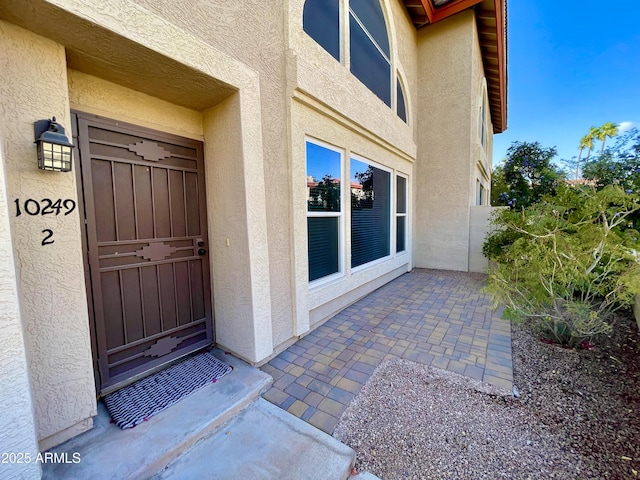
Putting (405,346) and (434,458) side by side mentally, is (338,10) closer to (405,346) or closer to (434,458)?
(405,346)

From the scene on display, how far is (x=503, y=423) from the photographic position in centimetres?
236

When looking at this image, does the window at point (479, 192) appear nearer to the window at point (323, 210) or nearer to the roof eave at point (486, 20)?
the roof eave at point (486, 20)

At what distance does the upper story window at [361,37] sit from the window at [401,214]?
2034 millimetres

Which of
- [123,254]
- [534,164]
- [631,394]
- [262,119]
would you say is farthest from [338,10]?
[534,164]

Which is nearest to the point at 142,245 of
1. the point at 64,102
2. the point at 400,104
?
the point at 64,102

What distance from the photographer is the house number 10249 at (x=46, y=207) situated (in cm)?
188

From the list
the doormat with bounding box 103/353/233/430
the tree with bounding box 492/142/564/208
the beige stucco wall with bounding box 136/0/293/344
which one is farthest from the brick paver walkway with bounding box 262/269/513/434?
the tree with bounding box 492/142/564/208

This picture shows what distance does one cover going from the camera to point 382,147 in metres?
6.25

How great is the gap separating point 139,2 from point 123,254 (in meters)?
2.24

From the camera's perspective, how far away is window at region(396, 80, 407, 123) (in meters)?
7.44

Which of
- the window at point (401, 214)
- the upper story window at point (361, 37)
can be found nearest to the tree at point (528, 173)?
the window at point (401, 214)

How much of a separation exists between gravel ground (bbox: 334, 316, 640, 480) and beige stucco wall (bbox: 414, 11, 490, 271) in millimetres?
5596

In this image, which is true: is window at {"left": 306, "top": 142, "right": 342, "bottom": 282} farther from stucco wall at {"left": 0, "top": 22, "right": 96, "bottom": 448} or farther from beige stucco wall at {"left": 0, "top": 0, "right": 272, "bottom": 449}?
stucco wall at {"left": 0, "top": 22, "right": 96, "bottom": 448}

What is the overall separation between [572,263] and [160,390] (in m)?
5.06
